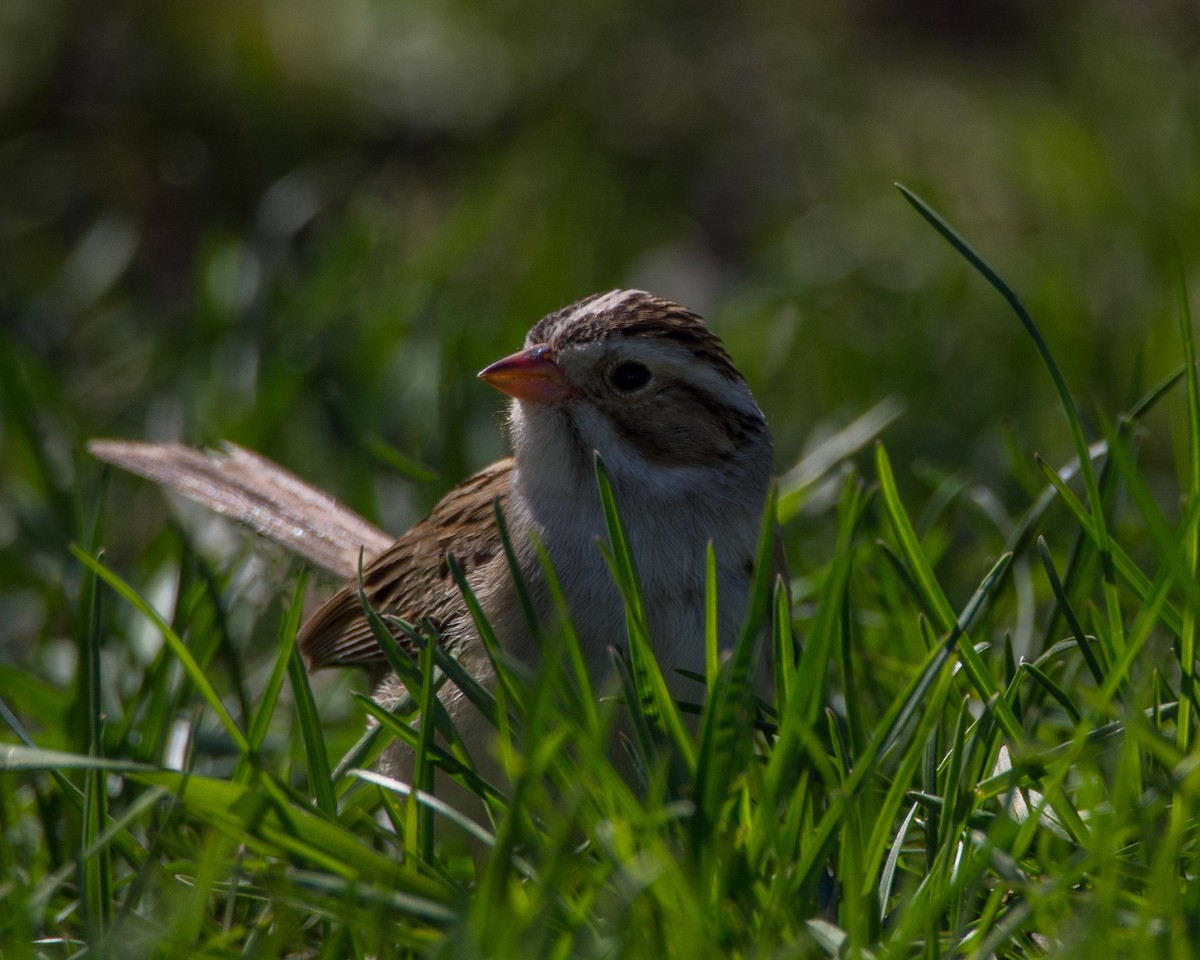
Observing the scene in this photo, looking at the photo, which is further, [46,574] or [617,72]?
[617,72]

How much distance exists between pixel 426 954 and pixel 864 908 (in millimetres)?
535

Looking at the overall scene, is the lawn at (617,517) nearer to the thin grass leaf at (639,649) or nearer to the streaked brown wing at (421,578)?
the thin grass leaf at (639,649)

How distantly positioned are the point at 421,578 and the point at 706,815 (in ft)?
3.86

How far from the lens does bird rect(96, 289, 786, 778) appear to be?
2.53 m

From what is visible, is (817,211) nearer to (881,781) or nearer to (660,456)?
(660,456)

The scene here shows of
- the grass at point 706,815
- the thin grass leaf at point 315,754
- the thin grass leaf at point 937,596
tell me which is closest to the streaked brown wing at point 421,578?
the grass at point 706,815

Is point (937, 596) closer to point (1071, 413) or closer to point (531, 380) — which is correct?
point (1071, 413)

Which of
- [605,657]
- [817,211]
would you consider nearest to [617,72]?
[817,211]

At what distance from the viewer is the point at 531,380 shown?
9.23 ft

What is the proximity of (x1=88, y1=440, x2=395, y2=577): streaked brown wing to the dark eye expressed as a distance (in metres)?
0.82

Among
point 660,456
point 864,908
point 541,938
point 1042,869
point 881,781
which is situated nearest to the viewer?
point 541,938

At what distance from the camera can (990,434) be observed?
4.28 m

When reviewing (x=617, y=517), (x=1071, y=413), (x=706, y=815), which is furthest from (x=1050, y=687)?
(x=617, y=517)

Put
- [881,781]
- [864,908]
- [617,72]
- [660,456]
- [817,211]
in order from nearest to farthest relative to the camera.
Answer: [864,908]
[881,781]
[660,456]
[817,211]
[617,72]
